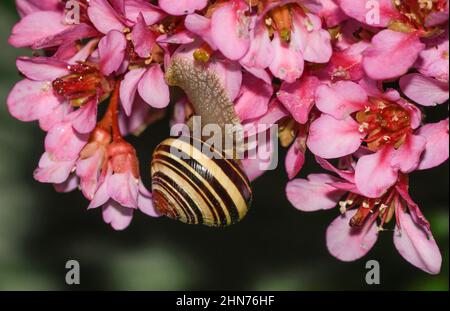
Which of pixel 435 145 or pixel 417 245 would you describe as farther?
pixel 417 245

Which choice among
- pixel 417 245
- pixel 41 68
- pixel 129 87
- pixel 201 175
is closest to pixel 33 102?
pixel 41 68

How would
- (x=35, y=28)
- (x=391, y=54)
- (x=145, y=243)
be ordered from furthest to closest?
1. (x=145, y=243)
2. (x=35, y=28)
3. (x=391, y=54)

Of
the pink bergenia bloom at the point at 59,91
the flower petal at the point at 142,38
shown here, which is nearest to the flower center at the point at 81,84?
the pink bergenia bloom at the point at 59,91

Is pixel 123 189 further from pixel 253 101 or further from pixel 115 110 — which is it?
pixel 253 101

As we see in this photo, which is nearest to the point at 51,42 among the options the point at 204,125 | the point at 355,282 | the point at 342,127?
the point at 204,125

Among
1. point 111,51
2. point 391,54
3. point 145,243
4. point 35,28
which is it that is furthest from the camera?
point 145,243

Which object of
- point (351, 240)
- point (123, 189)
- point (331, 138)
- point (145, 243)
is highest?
point (331, 138)

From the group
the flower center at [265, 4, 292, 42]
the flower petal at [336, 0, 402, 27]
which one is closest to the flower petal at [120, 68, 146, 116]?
the flower center at [265, 4, 292, 42]
